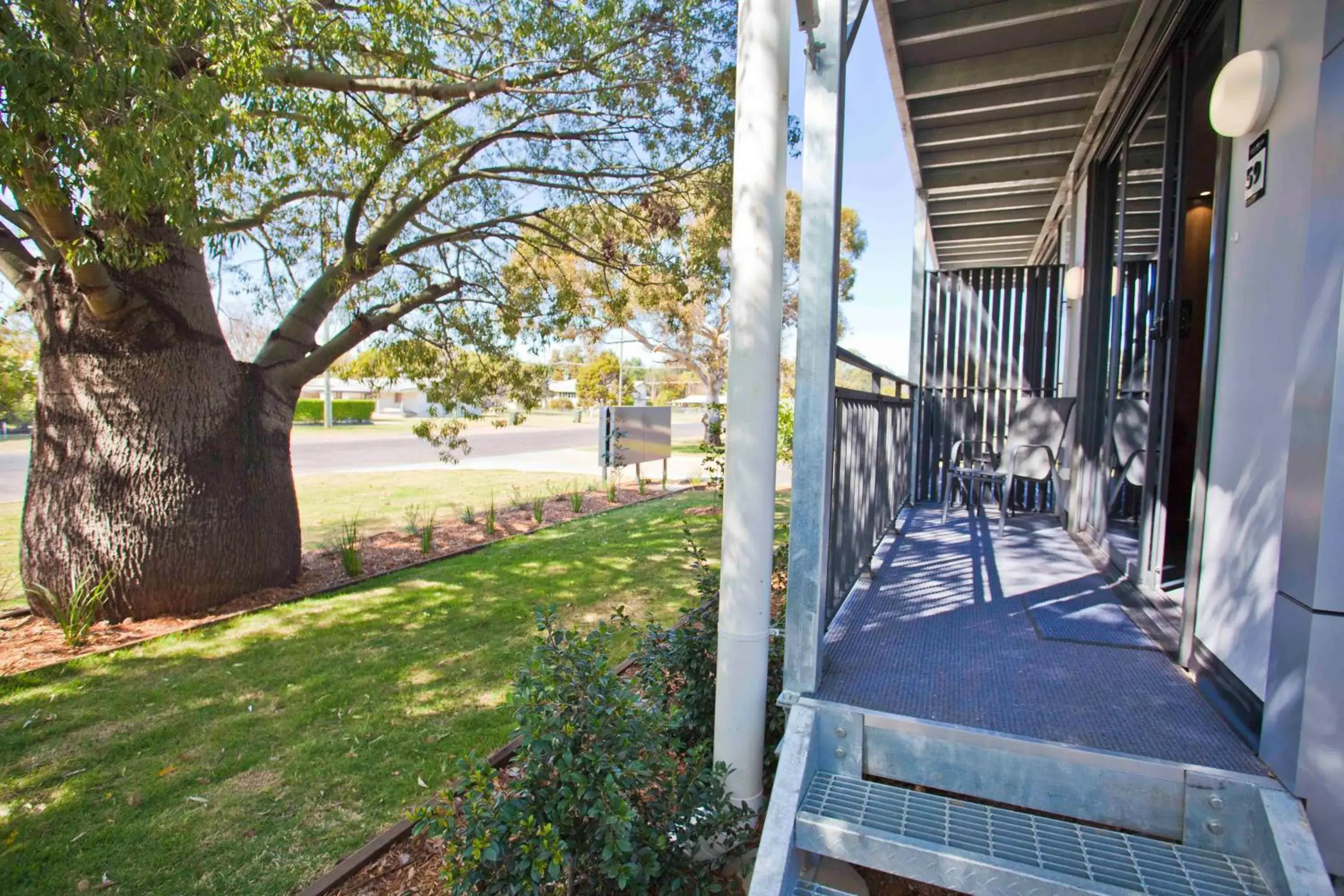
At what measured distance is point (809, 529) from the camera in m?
1.96

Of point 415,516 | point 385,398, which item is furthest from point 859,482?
point 385,398

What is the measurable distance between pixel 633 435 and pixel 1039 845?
938 cm

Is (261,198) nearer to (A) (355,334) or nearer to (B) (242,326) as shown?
(A) (355,334)

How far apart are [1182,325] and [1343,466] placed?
8.29ft

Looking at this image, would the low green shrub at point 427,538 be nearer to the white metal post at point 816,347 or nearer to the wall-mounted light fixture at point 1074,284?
the white metal post at point 816,347

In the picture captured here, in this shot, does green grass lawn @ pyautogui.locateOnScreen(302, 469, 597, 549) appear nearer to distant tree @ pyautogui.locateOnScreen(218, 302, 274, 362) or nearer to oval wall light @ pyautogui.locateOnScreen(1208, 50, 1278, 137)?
distant tree @ pyautogui.locateOnScreen(218, 302, 274, 362)

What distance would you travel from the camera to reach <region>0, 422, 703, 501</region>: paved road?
12.4 m

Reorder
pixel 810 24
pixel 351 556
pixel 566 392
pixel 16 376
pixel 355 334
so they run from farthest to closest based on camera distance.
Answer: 1. pixel 566 392
2. pixel 355 334
3. pixel 351 556
4. pixel 16 376
5. pixel 810 24

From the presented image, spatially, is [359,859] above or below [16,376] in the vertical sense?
below

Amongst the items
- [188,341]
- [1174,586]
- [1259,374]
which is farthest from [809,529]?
[188,341]

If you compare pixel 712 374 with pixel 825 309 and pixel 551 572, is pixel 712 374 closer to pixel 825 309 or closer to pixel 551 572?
pixel 551 572

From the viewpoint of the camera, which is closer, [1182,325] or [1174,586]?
[1174,586]

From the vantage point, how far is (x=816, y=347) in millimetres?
1952

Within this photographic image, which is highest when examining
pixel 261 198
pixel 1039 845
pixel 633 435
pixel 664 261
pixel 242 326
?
pixel 261 198
